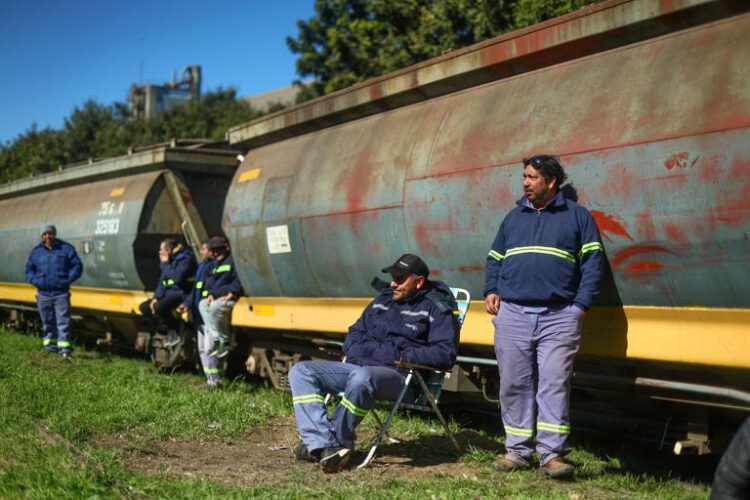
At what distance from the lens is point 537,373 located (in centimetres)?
521

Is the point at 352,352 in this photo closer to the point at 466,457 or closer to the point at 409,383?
the point at 409,383

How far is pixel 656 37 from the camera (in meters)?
4.99

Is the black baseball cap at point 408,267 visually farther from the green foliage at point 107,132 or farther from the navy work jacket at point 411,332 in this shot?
the green foliage at point 107,132

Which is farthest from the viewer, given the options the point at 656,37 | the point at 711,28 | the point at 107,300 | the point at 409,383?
the point at 107,300

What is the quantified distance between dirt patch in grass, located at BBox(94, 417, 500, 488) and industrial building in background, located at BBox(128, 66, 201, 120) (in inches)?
2223

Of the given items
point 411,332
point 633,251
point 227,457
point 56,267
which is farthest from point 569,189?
point 56,267

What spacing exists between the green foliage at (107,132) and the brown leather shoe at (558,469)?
32.7 metres

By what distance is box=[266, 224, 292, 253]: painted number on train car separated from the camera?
7953mm

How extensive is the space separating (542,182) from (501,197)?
61 centimetres

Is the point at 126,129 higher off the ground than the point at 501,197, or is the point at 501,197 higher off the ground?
the point at 126,129

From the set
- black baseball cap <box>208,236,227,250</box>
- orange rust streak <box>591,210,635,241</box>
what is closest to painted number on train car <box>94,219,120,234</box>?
black baseball cap <box>208,236,227,250</box>

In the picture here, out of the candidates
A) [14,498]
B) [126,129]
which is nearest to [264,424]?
[14,498]

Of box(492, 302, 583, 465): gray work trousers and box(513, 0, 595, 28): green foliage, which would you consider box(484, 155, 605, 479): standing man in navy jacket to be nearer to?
box(492, 302, 583, 465): gray work trousers

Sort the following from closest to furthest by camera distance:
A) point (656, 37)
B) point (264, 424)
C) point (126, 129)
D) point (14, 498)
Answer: point (14, 498) → point (656, 37) → point (264, 424) → point (126, 129)
